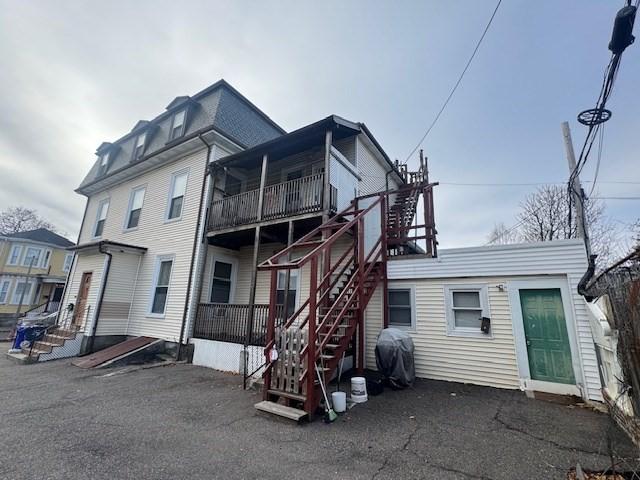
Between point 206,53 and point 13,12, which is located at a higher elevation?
point 206,53

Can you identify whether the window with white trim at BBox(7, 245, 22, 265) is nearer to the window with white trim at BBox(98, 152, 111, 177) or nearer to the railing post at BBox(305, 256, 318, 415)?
the window with white trim at BBox(98, 152, 111, 177)

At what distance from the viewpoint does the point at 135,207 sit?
1221cm

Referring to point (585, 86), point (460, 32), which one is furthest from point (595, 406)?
point (460, 32)

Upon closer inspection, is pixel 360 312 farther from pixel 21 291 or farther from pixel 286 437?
pixel 21 291

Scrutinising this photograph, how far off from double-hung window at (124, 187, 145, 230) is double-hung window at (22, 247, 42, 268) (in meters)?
19.7

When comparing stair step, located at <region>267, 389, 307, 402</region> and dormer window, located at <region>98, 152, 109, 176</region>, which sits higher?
dormer window, located at <region>98, 152, 109, 176</region>

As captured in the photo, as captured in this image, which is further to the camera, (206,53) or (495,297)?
(206,53)

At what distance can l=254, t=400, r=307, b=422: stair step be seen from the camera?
13.1 feet

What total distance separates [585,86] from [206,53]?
9.35 meters

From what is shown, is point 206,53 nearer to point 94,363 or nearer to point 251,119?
point 251,119

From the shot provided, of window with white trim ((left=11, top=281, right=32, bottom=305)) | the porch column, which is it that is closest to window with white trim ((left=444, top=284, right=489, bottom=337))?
the porch column

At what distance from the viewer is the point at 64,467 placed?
287 centimetres

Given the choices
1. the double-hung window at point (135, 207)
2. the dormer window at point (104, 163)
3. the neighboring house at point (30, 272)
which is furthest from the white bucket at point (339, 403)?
the neighboring house at point (30, 272)

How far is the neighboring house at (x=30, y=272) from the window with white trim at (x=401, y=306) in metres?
26.7
